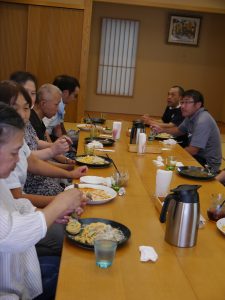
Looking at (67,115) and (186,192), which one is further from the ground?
(186,192)

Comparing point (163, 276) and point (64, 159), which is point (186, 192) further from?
point (64, 159)

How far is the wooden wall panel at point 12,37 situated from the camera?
701cm

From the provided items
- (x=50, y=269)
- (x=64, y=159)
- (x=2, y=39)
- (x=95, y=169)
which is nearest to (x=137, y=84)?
(x=2, y=39)

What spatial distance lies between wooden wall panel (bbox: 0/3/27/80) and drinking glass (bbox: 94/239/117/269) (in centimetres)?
653

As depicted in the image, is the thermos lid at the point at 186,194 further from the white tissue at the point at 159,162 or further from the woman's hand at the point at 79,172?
the white tissue at the point at 159,162

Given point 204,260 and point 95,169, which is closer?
point 204,260

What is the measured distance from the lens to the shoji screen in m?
8.39

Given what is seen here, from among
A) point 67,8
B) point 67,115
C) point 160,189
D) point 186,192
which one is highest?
point 67,8

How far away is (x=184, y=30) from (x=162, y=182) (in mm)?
7115

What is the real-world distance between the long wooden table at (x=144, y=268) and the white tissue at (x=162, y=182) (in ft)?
0.55

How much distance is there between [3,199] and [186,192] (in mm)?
657

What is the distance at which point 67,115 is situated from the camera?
738cm

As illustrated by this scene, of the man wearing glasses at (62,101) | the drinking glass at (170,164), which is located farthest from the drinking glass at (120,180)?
the man wearing glasses at (62,101)

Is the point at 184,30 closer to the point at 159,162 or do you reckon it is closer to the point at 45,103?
the point at 45,103
